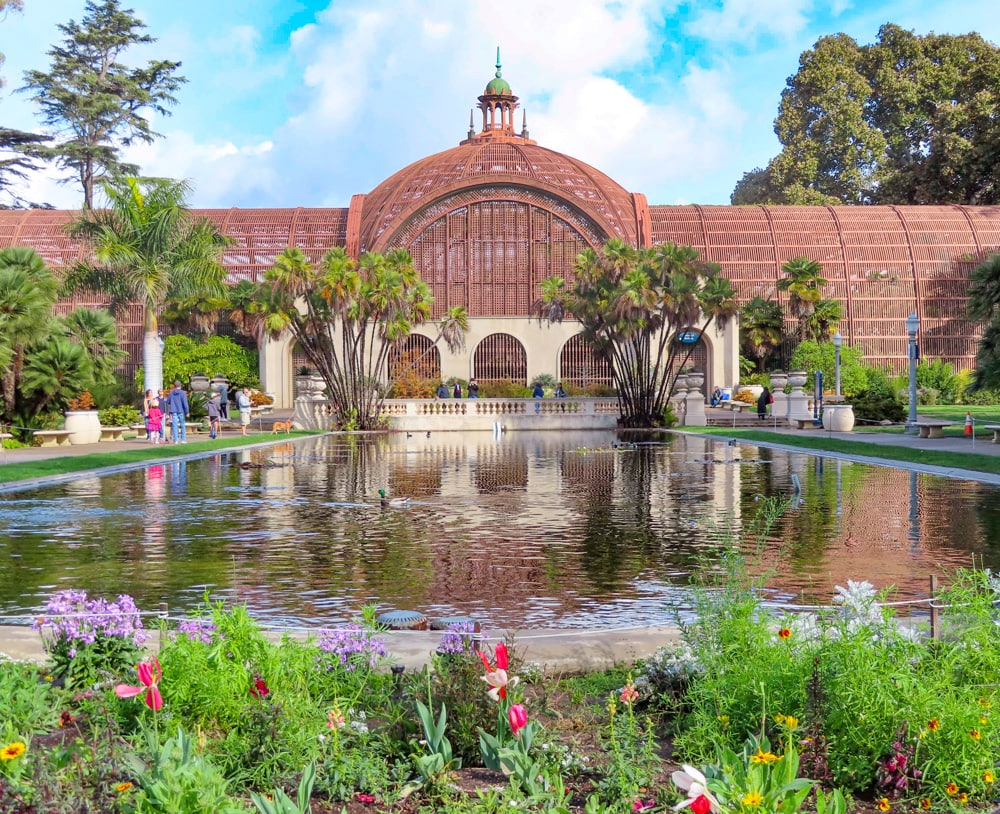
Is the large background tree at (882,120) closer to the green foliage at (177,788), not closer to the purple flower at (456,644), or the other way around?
the purple flower at (456,644)

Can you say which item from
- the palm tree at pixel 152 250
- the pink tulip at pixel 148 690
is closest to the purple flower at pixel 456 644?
the pink tulip at pixel 148 690

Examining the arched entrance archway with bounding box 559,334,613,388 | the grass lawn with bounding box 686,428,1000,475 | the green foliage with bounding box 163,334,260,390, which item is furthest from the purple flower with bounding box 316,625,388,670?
the arched entrance archway with bounding box 559,334,613,388

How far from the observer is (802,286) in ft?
184

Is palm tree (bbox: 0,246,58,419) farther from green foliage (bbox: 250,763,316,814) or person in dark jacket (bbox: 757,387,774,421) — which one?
person in dark jacket (bbox: 757,387,774,421)

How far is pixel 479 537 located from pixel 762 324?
157 ft

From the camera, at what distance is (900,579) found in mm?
8992

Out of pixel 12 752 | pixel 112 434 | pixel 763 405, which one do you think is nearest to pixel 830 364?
pixel 763 405

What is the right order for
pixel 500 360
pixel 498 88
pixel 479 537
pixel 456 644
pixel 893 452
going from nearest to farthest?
pixel 456 644 → pixel 479 537 → pixel 893 452 → pixel 500 360 → pixel 498 88

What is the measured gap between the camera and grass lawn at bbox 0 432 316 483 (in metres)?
19.8

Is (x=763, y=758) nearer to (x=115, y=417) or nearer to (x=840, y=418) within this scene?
(x=840, y=418)

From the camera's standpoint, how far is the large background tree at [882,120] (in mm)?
70875

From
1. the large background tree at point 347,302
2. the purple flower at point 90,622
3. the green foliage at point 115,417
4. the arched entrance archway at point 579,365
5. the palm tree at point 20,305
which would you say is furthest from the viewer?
the arched entrance archway at point 579,365

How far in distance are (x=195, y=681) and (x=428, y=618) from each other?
9.67 feet

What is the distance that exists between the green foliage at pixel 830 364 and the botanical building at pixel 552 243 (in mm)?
3897
